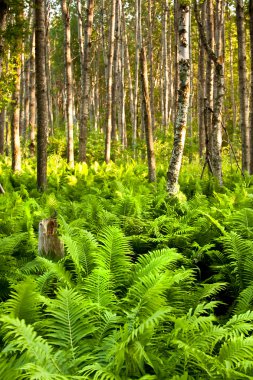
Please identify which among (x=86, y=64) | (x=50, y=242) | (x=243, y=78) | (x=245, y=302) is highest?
(x=86, y=64)

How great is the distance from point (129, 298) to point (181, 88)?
4717 mm

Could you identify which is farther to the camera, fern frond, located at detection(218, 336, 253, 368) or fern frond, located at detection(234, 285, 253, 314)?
fern frond, located at detection(234, 285, 253, 314)

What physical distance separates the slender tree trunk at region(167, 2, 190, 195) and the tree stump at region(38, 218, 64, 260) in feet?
11.7

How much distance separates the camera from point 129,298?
151 inches

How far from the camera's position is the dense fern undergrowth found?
2680 mm

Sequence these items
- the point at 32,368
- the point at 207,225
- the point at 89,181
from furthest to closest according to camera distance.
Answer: the point at 89,181, the point at 207,225, the point at 32,368

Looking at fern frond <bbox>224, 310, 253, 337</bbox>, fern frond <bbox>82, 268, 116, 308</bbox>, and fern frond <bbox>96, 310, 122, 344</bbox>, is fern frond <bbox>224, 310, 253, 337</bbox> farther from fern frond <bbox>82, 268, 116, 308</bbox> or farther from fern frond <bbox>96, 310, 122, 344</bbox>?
fern frond <bbox>82, 268, 116, 308</bbox>

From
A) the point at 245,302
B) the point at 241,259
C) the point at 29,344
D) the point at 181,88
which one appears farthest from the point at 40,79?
the point at 29,344

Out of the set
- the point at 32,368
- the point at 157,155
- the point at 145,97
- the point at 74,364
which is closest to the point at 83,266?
the point at 74,364

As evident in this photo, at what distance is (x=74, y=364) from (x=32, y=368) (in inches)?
15.3

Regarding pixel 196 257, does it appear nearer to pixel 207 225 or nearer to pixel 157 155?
pixel 207 225

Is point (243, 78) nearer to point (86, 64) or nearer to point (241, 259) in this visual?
point (86, 64)

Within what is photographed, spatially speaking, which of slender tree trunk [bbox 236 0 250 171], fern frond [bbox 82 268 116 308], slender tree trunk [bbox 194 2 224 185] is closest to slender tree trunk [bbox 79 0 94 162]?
slender tree trunk [bbox 236 0 250 171]

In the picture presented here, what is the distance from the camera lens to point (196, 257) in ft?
17.0
